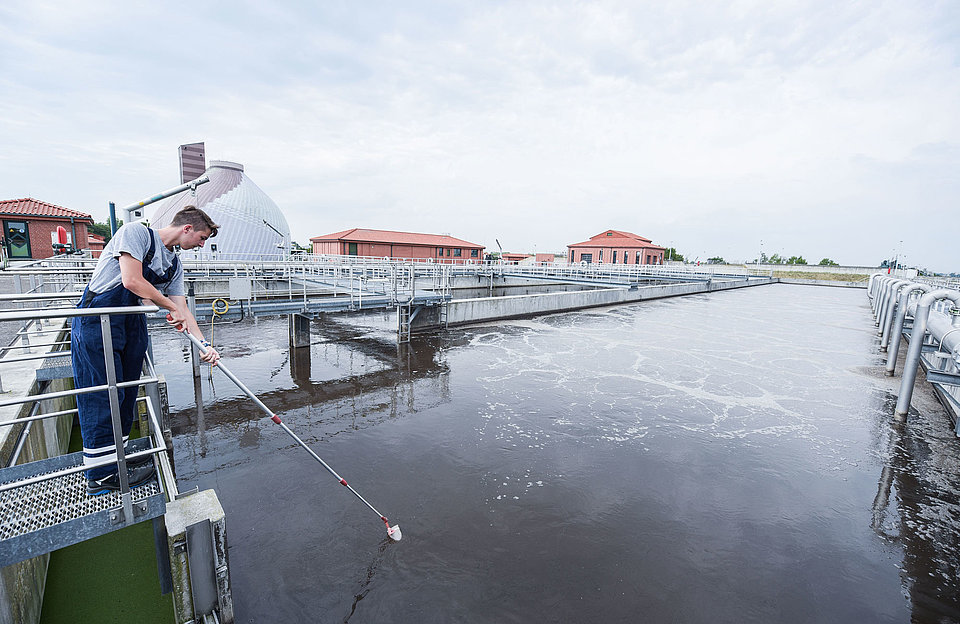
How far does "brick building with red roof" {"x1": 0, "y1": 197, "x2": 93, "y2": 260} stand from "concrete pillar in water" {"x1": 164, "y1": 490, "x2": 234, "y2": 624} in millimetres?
22846

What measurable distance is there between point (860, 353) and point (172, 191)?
1753 cm

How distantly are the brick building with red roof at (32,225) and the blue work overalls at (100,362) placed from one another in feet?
73.9

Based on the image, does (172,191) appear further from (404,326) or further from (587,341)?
(587,341)

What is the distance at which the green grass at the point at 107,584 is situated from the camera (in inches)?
130

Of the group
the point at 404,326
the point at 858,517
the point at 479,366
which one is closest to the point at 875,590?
the point at 858,517

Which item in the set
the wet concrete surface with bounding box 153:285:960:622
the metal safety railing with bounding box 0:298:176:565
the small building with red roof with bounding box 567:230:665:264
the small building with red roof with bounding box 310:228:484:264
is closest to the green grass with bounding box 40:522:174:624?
the wet concrete surface with bounding box 153:285:960:622

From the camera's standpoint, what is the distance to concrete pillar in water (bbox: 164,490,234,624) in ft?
9.00

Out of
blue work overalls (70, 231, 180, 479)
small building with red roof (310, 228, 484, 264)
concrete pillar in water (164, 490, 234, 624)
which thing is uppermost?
small building with red roof (310, 228, 484, 264)

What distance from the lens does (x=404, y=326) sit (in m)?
12.4

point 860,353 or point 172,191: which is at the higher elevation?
point 172,191

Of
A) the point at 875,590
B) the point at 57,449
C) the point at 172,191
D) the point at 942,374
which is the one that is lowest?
the point at 875,590

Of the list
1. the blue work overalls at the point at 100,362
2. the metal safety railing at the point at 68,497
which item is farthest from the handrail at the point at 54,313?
the blue work overalls at the point at 100,362

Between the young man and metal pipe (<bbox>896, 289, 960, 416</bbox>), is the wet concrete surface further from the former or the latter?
the young man

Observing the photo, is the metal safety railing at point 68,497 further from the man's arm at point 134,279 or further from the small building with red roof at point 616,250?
the small building with red roof at point 616,250
